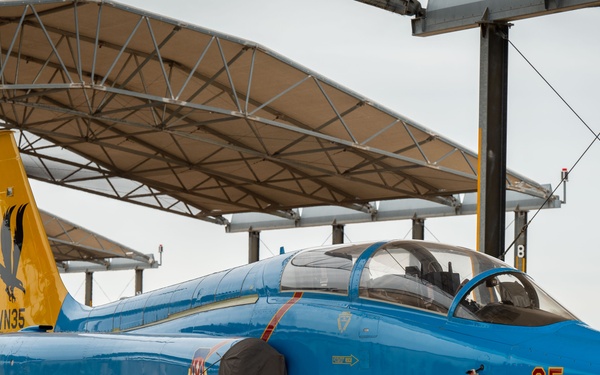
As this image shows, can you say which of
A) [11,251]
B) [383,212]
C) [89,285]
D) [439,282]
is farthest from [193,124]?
[89,285]

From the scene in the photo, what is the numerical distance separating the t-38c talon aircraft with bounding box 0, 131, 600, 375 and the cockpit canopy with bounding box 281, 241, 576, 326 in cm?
1

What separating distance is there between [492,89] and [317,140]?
33.2 ft

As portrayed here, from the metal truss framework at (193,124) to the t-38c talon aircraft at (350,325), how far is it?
8033mm

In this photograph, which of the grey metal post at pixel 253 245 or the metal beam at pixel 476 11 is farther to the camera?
the grey metal post at pixel 253 245

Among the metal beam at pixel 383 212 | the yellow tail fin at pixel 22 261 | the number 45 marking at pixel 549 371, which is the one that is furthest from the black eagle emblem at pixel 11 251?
the metal beam at pixel 383 212

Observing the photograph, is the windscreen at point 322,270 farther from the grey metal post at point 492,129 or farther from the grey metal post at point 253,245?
the grey metal post at point 253,245

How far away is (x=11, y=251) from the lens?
551 inches

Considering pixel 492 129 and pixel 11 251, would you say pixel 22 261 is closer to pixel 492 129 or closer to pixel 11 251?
pixel 11 251

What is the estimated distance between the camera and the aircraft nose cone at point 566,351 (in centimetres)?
683

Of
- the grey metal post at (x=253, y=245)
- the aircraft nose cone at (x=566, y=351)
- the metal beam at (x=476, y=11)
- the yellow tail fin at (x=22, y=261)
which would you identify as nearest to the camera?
the aircraft nose cone at (x=566, y=351)

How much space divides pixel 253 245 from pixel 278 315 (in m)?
25.5

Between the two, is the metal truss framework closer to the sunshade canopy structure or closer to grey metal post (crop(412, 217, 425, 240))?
grey metal post (crop(412, 217, 425, 240))

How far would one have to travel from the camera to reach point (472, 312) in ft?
25.3

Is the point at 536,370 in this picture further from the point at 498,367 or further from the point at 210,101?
the point at 210,101
